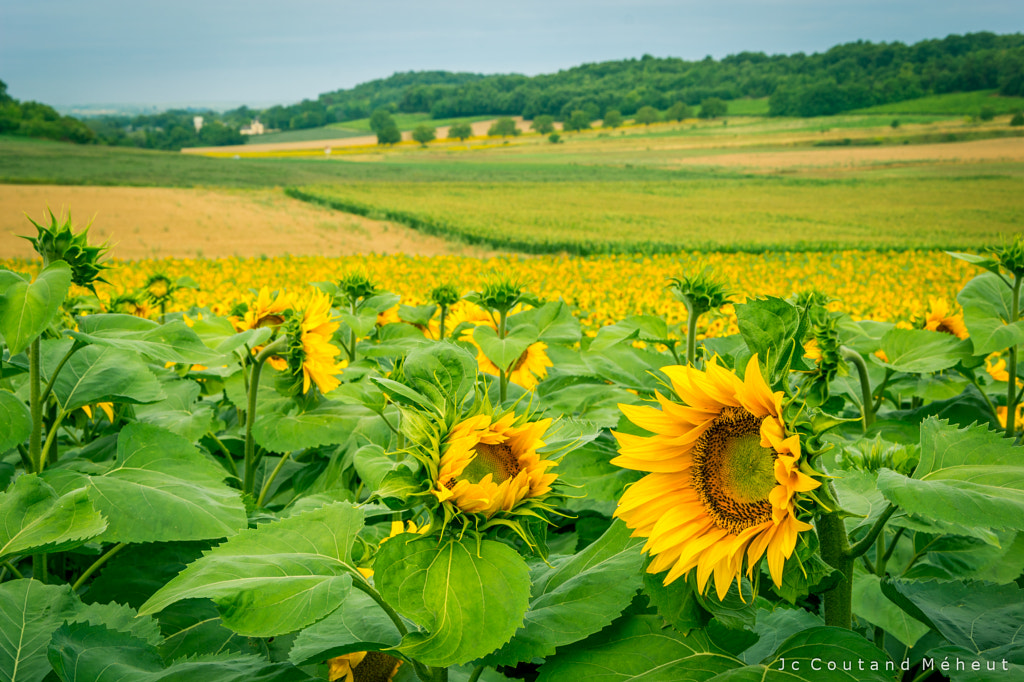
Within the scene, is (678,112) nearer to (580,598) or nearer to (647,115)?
(647,115)

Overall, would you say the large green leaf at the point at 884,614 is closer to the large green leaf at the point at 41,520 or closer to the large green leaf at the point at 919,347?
the large green leaf at the point at 919,347

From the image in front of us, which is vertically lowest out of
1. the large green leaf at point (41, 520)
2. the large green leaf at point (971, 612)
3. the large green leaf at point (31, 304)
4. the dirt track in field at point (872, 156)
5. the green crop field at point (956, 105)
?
the large green leaf at point (971, 612)

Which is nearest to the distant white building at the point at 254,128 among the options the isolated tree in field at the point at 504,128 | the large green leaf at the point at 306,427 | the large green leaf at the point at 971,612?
the isolated tree in field at the point at 504,128

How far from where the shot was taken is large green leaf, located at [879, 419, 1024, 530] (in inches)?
29.6

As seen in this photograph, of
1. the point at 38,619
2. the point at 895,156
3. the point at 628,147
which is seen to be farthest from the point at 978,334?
the point at 628,147

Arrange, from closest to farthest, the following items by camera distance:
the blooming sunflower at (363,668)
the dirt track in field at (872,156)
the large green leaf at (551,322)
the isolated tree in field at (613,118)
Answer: the blooming sunflower at (363,668) < the large green leaf at (551,322) < the dirt track in field at (872,156) < the isolated tree in field at (613,118)

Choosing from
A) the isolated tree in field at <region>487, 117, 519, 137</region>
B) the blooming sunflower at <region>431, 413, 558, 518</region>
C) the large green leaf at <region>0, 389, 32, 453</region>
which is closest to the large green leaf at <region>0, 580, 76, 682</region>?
the large green leaf at <region>0, 389, 32, 453</region>

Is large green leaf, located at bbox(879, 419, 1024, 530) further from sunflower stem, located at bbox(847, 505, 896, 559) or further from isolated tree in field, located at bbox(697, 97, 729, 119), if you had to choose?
isolated tree in field, located at bbox(697, 97, 729, 119)

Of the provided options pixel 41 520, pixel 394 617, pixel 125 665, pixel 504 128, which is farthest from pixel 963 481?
pixel 504 128

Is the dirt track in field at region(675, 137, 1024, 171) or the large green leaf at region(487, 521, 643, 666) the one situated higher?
the dirt track in field at region(675, 137, 1024, 171)

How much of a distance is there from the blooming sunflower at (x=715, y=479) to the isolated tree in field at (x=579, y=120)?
82162 mm

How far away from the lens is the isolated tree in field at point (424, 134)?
268 ft

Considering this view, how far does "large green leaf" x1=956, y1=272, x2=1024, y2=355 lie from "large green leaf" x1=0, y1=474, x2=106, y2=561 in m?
2.20

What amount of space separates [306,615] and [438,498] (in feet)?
0.70
